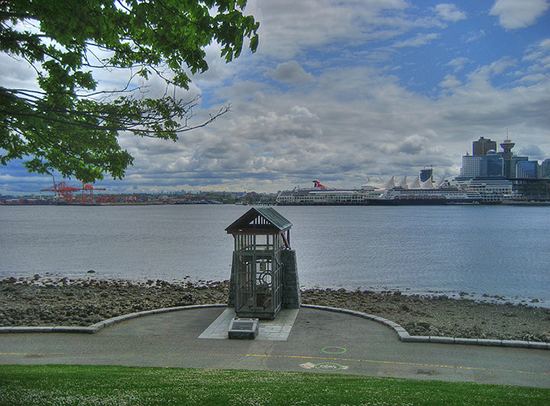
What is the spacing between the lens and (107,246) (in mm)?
64938

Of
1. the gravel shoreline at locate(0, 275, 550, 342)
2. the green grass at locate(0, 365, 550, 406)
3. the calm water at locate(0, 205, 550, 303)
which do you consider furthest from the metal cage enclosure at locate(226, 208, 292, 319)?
the calm water at locate(0, 205, 550, 303)

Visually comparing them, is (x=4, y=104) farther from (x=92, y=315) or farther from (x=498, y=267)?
(x=498, y=267)

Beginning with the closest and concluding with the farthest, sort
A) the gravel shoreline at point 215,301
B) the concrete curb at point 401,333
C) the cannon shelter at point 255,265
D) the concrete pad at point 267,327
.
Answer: the concrete curb at point 401,333, the concrete pad at point 267,327, the cannon shelter at point 255,265, the gravel shoreline at point 215,301

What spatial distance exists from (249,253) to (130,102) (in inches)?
329

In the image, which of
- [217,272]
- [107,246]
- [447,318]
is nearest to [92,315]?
[447,318]

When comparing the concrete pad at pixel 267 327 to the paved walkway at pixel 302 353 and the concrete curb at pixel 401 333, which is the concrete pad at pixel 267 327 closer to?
the paved walkway at pixel 302 353

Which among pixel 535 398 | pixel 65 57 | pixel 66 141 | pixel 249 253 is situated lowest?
pixel 535 398

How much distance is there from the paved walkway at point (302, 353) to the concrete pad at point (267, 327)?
0.91 feet

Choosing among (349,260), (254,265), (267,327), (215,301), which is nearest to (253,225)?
(254,265)

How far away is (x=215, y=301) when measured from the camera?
25.1 meters

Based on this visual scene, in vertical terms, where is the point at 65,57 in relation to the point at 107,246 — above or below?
above

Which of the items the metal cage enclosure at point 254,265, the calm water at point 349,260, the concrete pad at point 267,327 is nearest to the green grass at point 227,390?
the concrete pad at point 267,327

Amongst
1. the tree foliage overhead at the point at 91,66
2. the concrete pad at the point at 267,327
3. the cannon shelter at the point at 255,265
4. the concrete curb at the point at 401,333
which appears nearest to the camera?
the tree foliage overhead at the point at 91,66

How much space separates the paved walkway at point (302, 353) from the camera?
1115 cm
